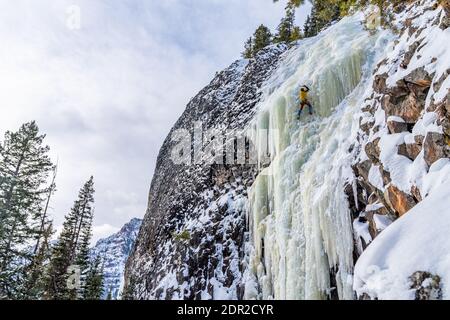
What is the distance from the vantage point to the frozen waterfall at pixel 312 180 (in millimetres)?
8328

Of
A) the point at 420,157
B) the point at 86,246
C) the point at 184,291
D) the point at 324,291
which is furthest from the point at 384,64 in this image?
the point at 86,246

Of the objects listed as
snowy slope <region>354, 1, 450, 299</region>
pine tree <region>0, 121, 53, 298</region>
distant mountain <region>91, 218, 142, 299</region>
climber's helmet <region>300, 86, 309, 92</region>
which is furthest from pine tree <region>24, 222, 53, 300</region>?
distant mountain <region>91, 218, 142, 299</region>

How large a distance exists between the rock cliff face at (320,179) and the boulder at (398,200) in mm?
32

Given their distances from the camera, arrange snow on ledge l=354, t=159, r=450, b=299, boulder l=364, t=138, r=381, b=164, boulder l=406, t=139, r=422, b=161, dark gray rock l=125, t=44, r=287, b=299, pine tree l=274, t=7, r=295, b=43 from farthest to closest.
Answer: pine tree l=274, t=7, r=295, b=43 < dark gray rock l=125, t=44, r=287, b=299 < boulder l=364, t=138, r=381, b=164 < boulder l=406, t=139, r=422, b=161 < snow on ledge l=354, t=159, r=450, b=299

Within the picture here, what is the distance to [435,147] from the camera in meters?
5.79

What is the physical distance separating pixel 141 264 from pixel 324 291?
13983 millimetres

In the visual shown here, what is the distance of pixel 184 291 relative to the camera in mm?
13930

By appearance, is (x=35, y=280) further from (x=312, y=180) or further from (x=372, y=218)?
(x=372, y=218)

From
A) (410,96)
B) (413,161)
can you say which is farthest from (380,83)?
(413,161)

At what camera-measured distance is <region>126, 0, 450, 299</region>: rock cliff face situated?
662 centimetres

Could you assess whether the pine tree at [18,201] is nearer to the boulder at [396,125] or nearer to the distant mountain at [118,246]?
the boulder at [396,125]

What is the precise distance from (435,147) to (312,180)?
4.47 meters

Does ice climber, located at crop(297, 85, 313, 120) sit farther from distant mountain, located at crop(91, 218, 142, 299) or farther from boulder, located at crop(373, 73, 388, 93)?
distant mountain, located at crop(91, 218, 142, 299)

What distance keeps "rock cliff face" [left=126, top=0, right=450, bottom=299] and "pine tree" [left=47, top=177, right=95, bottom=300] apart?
12.8 ft
